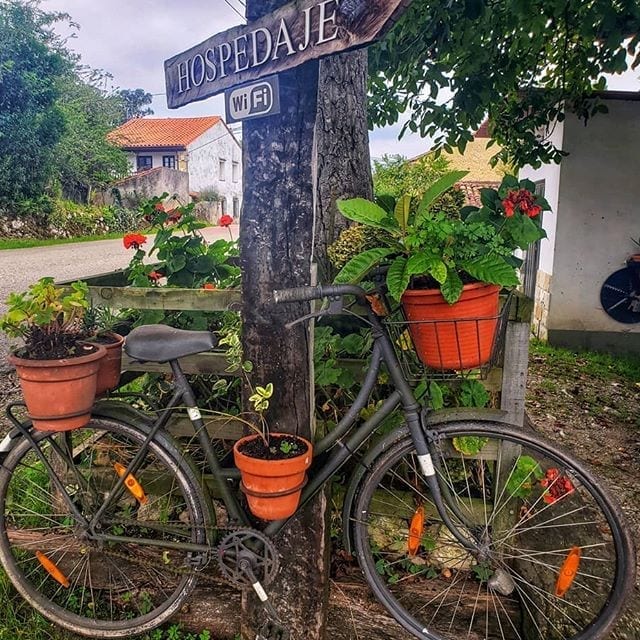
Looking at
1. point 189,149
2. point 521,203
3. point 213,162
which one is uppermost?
point 189,149

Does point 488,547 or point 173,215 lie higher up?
point 173,215

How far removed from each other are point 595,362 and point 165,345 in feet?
17.0

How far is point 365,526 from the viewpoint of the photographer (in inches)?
77.4

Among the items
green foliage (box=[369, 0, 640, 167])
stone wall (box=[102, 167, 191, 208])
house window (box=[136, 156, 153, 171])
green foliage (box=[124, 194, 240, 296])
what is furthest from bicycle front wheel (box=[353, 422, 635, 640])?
house window (box=[136, 156, 153, 171])

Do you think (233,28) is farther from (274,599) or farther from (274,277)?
(274,599)

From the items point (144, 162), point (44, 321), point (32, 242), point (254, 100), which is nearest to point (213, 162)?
point (144, 162)

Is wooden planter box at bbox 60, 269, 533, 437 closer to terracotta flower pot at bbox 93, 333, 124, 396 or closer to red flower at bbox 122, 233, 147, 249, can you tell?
terracotta flower pot at bbox 93, 333, 124, 396

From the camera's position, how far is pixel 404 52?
4.35m

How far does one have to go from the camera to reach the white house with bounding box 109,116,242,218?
32.6 metres

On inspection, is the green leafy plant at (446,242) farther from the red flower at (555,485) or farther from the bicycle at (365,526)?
the red flower at (555,485)

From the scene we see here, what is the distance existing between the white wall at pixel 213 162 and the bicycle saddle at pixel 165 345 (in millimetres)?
31022

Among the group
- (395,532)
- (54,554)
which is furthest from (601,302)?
(54,554)

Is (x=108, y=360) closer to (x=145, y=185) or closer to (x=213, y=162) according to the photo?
(x=145, y=185)

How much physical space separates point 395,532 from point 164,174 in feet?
89.0
